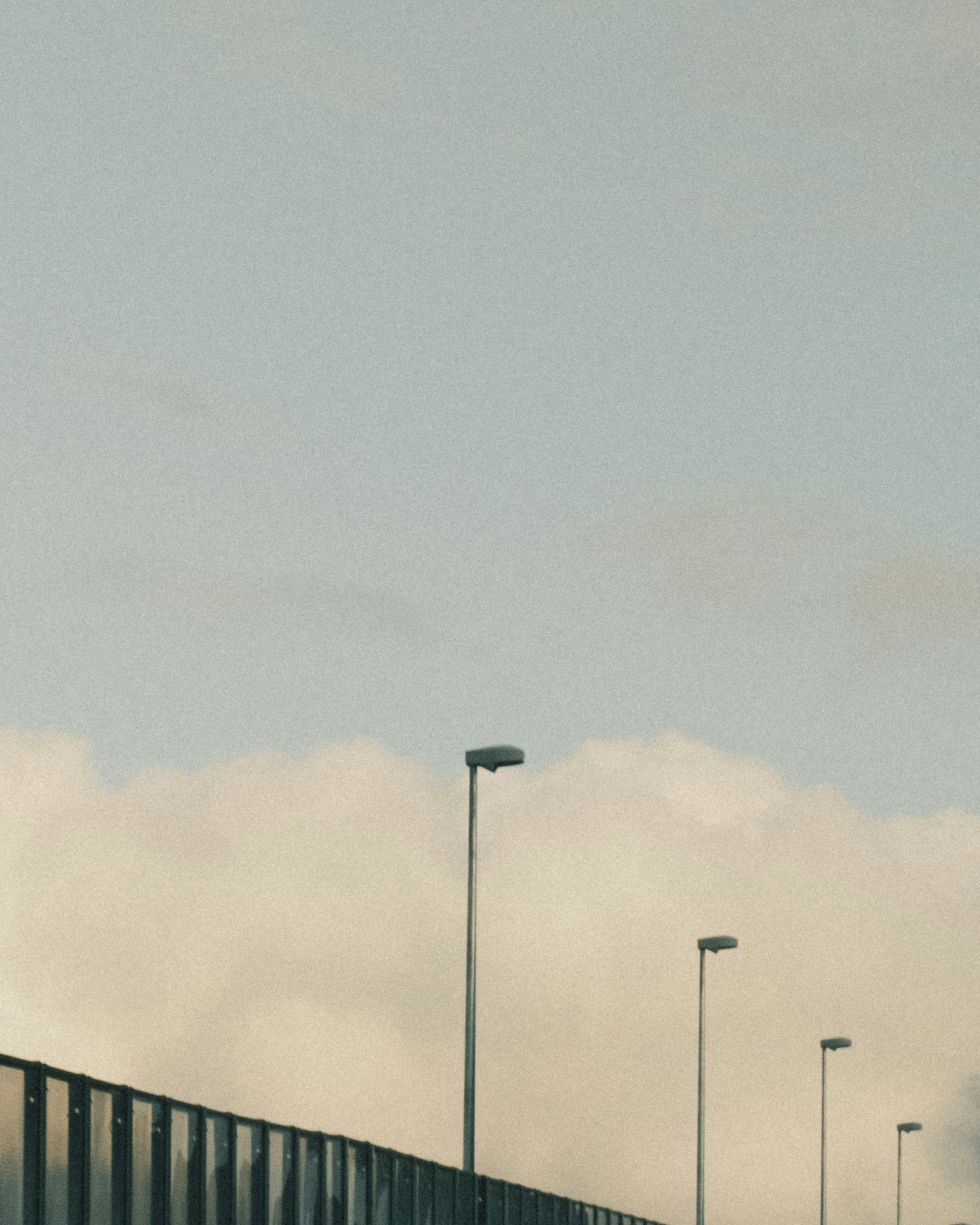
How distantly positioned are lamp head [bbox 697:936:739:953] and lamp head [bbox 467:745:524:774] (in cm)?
2025

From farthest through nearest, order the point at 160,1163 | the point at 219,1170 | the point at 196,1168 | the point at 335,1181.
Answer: the point at 335,1181
the point at 219,1170
the point at 196,1168
the point at 160,1163

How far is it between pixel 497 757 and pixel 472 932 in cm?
305

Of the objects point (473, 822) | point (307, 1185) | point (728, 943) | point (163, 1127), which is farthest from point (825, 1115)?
point (163, 1127)

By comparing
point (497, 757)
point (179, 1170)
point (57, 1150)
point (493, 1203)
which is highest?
point (497, 757)

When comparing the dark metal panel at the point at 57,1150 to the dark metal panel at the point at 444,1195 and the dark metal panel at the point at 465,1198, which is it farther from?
the dark metal panel at the point at 465,1198

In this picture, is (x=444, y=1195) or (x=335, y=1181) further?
(x=444, y=1195)

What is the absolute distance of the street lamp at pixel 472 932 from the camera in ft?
127

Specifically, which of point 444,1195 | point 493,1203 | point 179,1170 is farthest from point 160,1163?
point 493,1203

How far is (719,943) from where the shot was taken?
5856 centimetres

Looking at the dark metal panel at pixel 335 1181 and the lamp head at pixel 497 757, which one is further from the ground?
the lamp head at pixel 497 757

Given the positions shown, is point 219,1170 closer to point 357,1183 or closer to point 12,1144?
point 357,1183

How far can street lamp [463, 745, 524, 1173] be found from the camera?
127 ft

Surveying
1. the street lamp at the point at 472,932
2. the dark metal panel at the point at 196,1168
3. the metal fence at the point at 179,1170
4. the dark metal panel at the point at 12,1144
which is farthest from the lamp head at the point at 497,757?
the dark metal panel at the point at 12,1144

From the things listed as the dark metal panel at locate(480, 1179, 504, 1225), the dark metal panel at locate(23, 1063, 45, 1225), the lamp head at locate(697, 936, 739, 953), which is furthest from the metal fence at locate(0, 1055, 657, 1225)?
the lamp head at locate(697, 936, 739, 953)
